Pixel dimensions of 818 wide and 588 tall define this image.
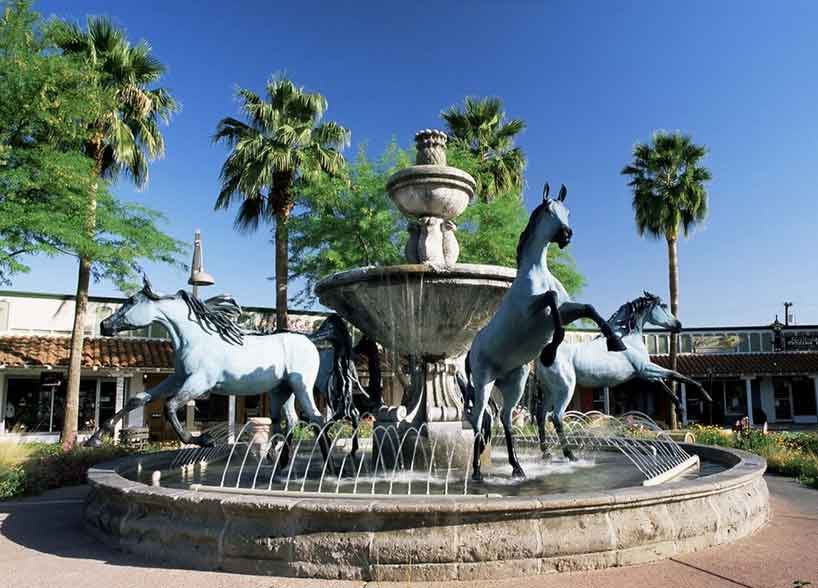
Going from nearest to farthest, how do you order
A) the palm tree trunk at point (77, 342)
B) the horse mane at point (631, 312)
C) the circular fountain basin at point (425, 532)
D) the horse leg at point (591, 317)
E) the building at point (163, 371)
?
the circular fountain basin at point (425, 532), the horse leg at point (591, 317), the horse mane at point (631, 312), the palm tree trunk at point (77, 342), the building at point (163, 371)

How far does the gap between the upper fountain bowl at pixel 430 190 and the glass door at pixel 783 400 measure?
35.2 metres

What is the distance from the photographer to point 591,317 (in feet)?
17.3

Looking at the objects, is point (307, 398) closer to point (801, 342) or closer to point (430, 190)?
point (430, 190)

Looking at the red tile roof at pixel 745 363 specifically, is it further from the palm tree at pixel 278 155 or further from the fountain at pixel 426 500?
the fountain at pixel 426 500

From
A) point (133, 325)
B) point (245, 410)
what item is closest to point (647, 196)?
point (245, 410)

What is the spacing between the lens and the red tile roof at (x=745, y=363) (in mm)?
33250

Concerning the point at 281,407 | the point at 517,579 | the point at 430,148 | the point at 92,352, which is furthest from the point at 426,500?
the point at 92,352

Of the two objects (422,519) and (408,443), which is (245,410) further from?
(422,519)

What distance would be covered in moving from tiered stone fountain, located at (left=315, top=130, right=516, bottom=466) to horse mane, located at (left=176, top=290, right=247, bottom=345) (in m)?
1.23

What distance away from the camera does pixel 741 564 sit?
4406mm

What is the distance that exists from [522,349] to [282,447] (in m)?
3.43

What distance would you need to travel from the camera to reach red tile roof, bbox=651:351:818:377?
33.2m

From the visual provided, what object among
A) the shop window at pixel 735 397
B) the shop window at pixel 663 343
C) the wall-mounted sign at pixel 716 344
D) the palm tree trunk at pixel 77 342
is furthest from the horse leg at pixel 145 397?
the shop window at pixel 735 397

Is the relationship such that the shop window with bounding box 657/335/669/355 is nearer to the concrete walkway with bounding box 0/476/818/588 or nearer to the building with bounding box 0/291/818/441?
the building with bounding box 0/291/818/441
